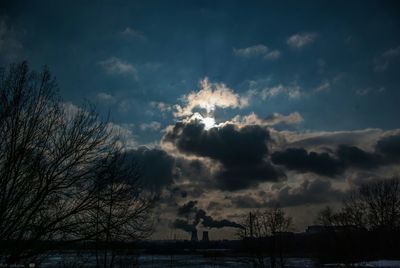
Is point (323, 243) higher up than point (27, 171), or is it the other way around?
point (27, 171)

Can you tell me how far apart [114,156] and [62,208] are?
1.92 metres

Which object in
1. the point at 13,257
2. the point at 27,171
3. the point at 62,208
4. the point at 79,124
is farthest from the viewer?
the point at 79,124

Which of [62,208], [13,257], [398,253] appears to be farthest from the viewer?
[398,253]

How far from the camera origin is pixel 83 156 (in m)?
9.30

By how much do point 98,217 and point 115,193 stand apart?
0.76 m

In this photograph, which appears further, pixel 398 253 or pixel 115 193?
pixel 398 253

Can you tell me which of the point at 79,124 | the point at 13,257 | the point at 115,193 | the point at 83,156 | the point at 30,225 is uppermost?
the point at 79,124

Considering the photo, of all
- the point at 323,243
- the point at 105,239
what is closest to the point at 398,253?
the point at 323,243

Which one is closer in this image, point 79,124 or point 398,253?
point 79,124

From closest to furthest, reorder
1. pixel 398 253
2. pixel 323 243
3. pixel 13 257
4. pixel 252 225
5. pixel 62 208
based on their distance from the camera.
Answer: pixel 13 257 < pixel 62 208 < pixel 252 225 < pixel 398 253 < pixel 323 243

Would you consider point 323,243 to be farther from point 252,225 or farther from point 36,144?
point 36,144

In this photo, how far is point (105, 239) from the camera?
9.05 metres

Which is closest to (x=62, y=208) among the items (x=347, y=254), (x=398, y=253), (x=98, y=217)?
(x=98, y=217)

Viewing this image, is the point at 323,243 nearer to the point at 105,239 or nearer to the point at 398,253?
the point at 398,253
